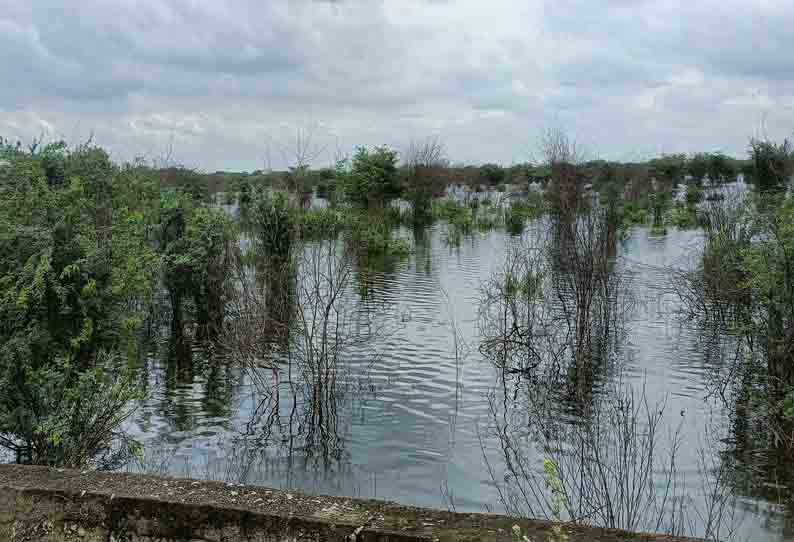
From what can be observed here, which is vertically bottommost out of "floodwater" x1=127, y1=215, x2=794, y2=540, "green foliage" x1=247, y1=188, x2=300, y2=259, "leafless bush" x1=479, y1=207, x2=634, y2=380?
"floodwater" x1=127, y1=215, x2=794, y2=540

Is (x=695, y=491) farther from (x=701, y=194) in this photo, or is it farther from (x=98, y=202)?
(x=701, y=194)

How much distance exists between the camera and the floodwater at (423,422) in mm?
9016

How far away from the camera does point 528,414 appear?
11.3 m

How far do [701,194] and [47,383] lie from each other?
46302mm

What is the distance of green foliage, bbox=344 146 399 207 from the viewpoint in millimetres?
43406

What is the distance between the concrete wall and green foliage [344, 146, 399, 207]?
39.0 metres

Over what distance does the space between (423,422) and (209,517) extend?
7315mm

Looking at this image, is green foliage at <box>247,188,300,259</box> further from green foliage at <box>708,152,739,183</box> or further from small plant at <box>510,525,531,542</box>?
green foliage at <box>708,152,739,183</box>

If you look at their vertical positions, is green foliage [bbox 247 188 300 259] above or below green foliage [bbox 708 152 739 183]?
below

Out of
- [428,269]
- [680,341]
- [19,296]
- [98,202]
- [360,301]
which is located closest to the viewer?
[19,296]

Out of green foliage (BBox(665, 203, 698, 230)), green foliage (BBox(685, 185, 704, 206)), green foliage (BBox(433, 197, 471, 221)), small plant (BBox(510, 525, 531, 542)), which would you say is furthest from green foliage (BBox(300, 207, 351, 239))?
green foliage (BBox(685, 185, 704, 206))

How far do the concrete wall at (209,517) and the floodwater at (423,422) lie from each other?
349cm

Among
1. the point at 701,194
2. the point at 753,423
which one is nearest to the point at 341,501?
the point at 753,423

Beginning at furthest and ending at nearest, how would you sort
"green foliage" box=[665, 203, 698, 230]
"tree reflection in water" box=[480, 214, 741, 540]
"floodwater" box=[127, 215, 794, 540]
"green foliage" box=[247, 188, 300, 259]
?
"green foliage" box=[665, 203, 698, 230] → "green foliage" box=[247, 188, 300, 259] → "floodwater" box=[127, 215, 794, 540] → "tree reflection in water" box=[480, 214, 741, 540]
